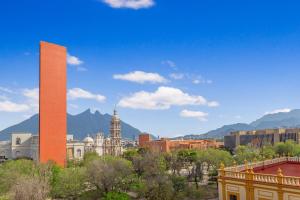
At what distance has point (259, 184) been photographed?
904 inches

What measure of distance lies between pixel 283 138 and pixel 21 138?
286ft

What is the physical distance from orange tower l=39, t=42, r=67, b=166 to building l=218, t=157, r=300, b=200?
40.3m

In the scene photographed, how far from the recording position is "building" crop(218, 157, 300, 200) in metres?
21.1

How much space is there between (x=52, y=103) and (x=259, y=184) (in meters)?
45.4

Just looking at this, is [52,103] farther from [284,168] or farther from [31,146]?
[284,168]

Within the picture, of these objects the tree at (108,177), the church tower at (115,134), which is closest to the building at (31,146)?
the church tower at (115,134)

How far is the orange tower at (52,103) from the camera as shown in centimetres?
5916

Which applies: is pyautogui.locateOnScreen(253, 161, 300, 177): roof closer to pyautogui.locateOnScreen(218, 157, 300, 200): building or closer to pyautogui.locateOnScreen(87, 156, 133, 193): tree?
pyautogui.locateOnScreen(218, 157, 300, 200): building

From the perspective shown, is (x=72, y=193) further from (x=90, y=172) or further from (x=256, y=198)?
(x=256, y=198)

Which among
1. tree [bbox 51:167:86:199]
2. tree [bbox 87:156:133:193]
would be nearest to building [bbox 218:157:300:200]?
tree [bbox 87:156:133:193]

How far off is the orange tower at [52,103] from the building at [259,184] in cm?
4030

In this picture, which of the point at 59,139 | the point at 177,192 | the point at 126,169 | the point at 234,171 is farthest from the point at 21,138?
the point at 234,171

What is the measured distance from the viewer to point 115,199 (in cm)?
3256

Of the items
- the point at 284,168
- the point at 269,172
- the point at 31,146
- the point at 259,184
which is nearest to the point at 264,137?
the point at 31,146
